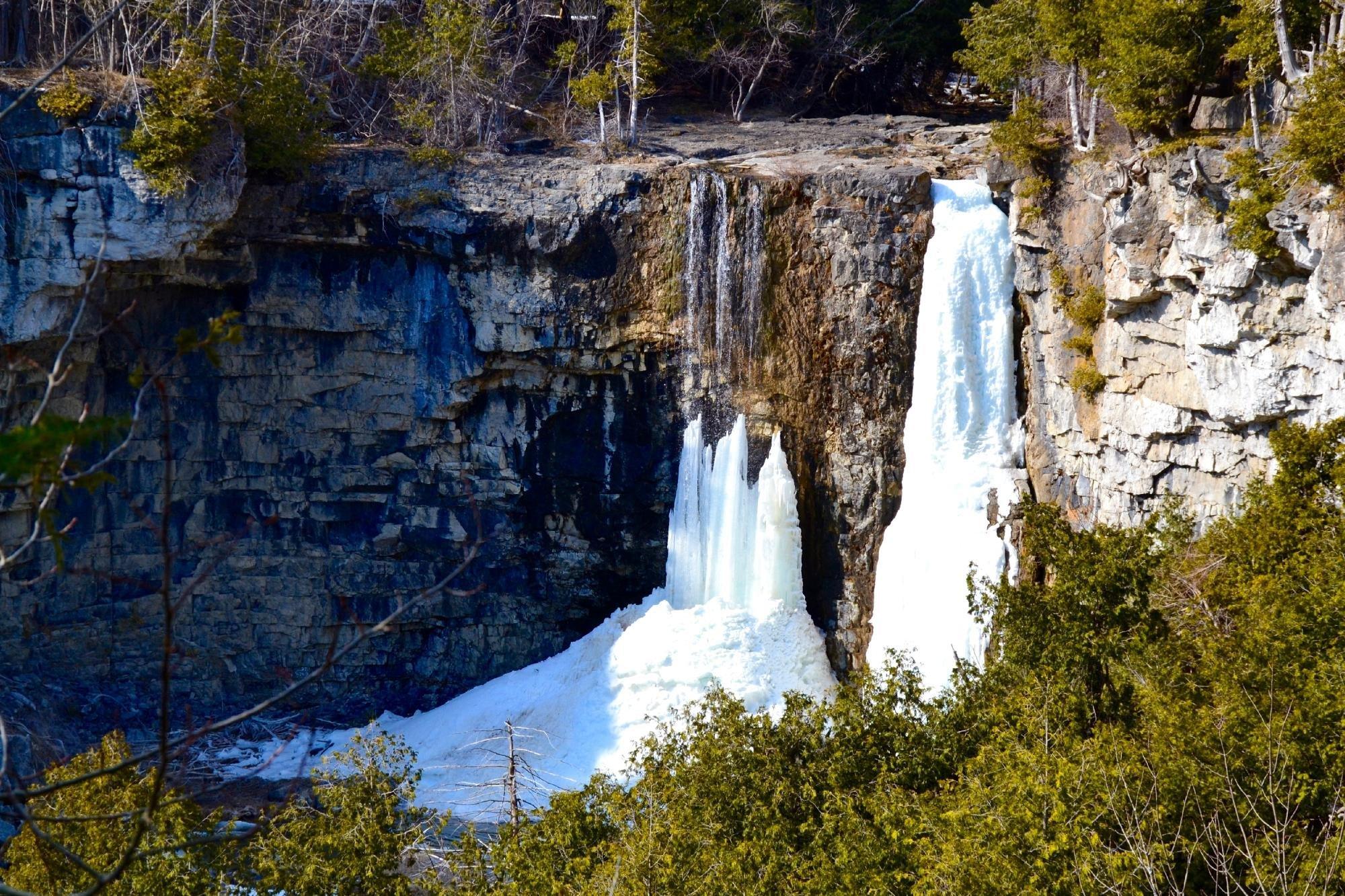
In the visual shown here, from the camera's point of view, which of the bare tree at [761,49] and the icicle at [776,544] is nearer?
the icicle at [776,544]

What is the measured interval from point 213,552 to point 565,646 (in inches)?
247

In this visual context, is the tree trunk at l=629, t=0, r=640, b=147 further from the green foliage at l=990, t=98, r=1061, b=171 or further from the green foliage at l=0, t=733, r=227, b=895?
the green foliage at l=0, t=733, r=227, b=895

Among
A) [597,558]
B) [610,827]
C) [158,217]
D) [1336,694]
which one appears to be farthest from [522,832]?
[158,217]

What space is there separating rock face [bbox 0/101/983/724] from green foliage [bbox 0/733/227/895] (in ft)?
23.5

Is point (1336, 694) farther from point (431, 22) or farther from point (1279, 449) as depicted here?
point (431, 22)

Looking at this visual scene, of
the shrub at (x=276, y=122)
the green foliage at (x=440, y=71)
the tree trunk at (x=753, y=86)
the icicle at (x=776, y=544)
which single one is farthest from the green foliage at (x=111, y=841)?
the tree trunk at (x=753, y=86)

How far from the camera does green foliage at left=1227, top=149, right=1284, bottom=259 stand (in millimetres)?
15555

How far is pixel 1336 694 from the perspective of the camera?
1109 cm

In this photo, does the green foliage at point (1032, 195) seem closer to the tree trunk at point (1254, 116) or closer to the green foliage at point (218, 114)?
the tree trunk at point (1254, 116)

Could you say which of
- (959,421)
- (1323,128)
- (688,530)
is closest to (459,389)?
(688,530)

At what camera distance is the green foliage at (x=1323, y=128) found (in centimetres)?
1466

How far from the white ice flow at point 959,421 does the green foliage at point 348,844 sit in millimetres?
9345

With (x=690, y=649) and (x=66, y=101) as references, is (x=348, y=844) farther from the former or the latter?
(x=66, y=101)

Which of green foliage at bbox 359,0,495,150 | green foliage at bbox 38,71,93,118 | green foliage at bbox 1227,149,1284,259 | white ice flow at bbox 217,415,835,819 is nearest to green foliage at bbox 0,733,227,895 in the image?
white ice flow at bbox 217,415,835,819
